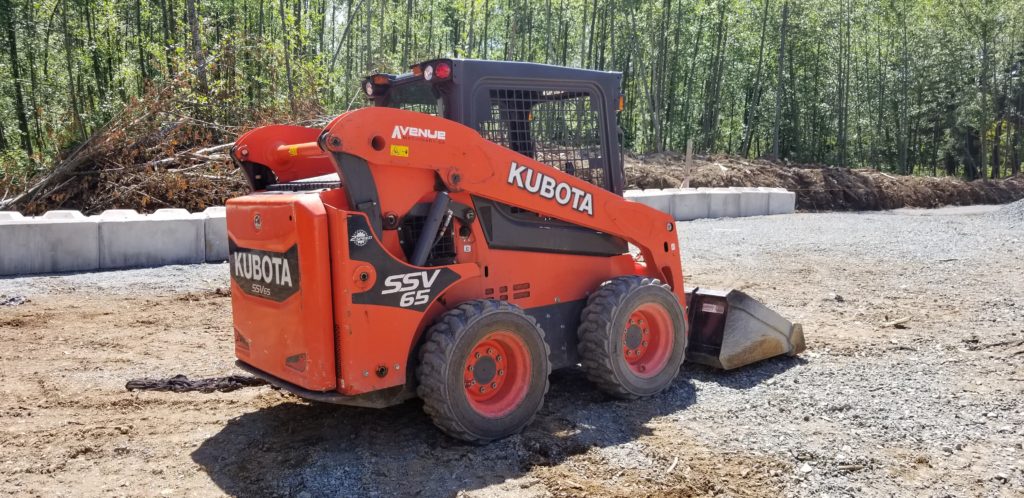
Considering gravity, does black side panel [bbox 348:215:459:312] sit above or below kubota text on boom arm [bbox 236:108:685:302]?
below

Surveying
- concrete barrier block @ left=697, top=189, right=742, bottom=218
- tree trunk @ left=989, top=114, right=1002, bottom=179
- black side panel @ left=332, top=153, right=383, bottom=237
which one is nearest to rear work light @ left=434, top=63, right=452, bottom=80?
black side panel @ left=332, top=153, right=383, bottom=237

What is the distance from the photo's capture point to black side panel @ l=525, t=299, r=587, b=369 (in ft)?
15.2

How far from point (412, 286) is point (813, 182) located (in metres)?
23.2

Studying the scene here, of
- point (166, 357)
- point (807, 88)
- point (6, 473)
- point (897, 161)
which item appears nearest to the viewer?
point (6, 473)

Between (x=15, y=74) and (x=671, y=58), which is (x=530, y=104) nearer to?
(x=15, y=74)

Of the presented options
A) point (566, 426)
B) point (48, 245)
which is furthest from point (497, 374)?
point (48, 245)

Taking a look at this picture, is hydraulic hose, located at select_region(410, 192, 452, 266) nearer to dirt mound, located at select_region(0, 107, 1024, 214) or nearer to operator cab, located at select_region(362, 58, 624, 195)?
operator cab, located at select_region(362, 58, 624, 195)

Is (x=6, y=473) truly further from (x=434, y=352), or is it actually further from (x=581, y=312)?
(x=581, y=312)

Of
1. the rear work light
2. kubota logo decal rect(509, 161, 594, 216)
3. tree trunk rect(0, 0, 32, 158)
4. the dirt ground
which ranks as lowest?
the dirt ground

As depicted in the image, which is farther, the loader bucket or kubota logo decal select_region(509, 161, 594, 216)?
the loader bucket

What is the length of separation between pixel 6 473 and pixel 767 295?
709cm

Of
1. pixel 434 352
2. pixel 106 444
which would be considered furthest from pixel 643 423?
pixel 106 444

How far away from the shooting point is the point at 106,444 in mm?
4125

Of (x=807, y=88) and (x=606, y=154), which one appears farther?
(x=807, y=88)
